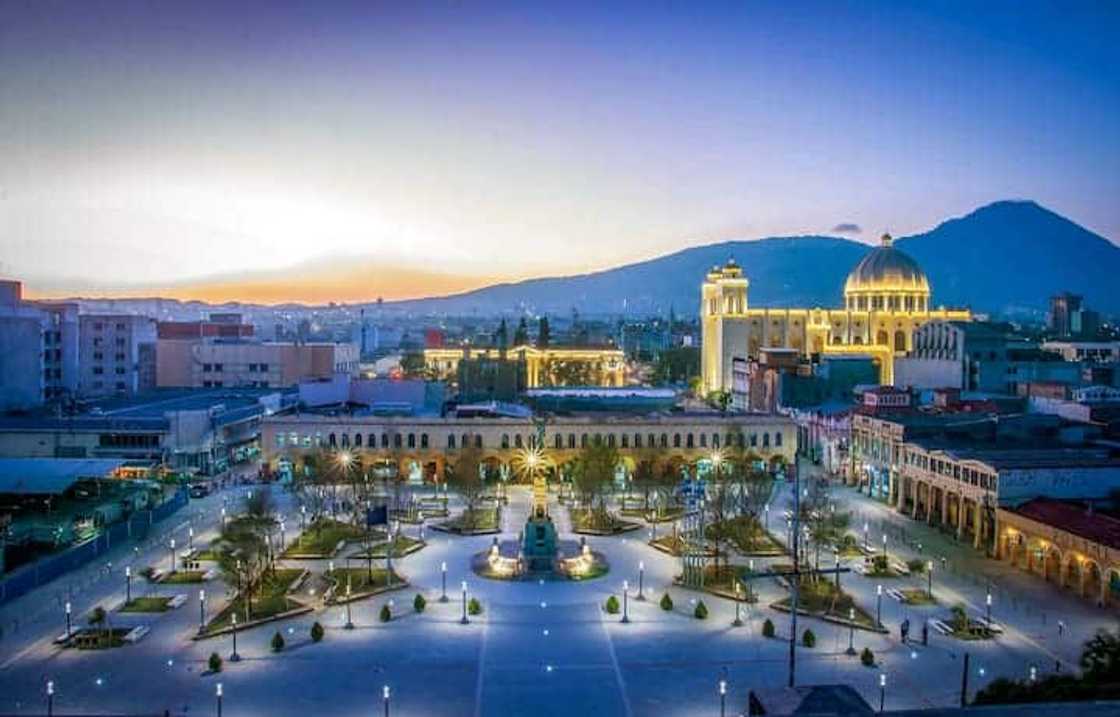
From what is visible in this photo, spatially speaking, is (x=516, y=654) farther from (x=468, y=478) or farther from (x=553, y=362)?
(x=553, y=362)

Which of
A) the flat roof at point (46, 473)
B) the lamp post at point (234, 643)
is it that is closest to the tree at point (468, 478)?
the flat roof at point (46, 473)

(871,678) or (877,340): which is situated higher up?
(877,340)

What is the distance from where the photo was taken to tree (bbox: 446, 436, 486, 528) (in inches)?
1891

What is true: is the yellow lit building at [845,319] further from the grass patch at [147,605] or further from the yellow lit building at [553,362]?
the grass patch at [147,605]

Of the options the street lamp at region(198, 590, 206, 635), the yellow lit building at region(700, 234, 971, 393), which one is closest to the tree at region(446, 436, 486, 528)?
the street lamp at region(198, 590, 206, 635)

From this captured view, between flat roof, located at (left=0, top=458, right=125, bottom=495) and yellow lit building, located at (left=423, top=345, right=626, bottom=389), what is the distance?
67.4 meters

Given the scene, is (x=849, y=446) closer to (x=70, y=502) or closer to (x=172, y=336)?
(x=70, y=502)

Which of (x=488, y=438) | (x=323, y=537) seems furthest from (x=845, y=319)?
(x=323, y=537)

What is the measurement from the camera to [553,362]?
12356cm

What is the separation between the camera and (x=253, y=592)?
114 feet

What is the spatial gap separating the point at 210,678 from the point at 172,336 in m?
116

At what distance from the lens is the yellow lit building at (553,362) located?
120938mm

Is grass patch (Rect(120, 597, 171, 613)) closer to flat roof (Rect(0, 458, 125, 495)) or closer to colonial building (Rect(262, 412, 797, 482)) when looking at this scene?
flat roof (Rect(0, 458, 125, 495))

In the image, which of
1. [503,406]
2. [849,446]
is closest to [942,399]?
[849,446]
